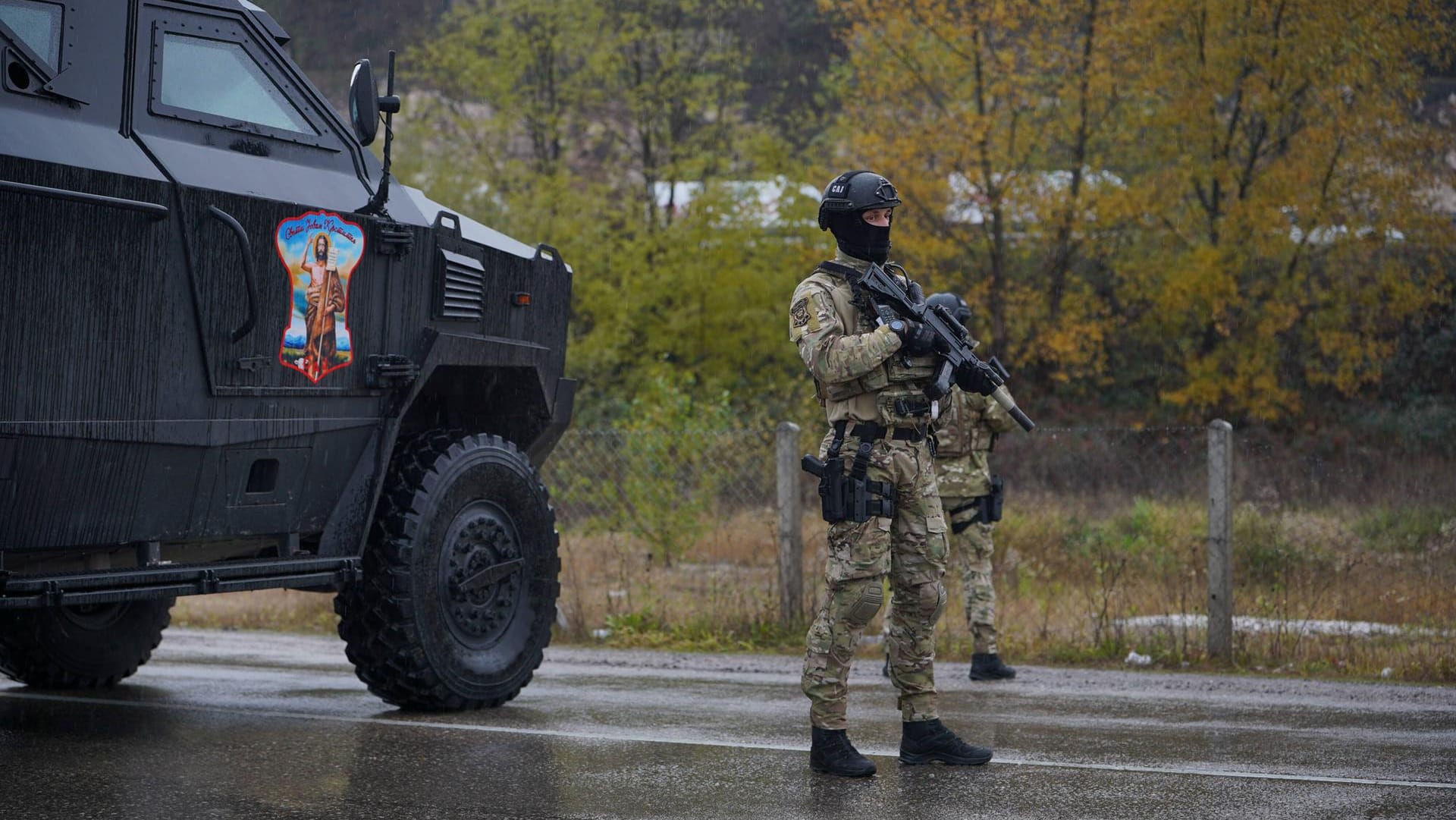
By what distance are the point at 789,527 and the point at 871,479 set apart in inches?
162

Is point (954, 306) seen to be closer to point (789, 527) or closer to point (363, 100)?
point (789, 527)

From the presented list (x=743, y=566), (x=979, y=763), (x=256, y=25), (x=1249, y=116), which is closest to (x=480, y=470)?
(x=256, y=25)

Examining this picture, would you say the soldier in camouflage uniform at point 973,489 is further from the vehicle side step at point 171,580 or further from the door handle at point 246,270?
the door handle at point 246,270

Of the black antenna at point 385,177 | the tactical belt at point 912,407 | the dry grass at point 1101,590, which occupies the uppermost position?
the black antenna at point 385,177

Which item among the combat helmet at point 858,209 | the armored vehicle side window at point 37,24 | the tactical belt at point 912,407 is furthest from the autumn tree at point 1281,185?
the armored vehicle side window at point 37,24

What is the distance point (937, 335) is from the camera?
5.54m

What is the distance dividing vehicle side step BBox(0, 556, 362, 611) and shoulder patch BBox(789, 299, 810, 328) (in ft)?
6.74

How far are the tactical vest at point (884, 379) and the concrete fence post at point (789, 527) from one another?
3.89 metres

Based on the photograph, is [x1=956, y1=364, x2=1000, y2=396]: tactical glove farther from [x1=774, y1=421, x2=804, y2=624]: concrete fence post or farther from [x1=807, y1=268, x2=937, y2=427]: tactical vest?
[x1=774, y1=421, x2=804, y2=624]: concrete fence post

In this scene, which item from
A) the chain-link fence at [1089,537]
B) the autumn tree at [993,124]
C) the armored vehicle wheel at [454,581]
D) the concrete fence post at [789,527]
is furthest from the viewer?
the autumn tree at [993,124]

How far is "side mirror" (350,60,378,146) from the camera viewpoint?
19.1 feet

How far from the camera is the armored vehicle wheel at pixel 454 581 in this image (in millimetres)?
6477

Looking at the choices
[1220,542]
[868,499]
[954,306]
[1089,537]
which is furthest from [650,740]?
[1089,537]

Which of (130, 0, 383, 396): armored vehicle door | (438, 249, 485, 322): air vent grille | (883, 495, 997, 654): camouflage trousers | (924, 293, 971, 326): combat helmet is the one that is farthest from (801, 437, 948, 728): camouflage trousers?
(883, 495, 997, 654): camouflage trousers
